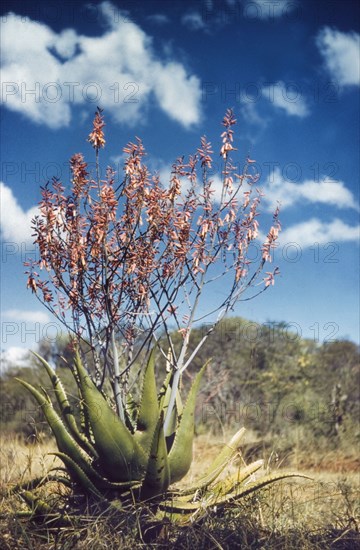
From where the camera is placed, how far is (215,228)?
159 inches

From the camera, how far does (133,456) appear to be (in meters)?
3.61

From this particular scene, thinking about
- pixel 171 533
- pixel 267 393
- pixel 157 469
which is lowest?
pixel 171 533

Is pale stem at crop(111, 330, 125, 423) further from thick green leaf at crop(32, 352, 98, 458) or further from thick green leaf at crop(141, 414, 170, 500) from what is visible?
thick green leaf at crop(141, 414, 170, 500)

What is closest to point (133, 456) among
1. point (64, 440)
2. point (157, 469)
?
point (157, 469)

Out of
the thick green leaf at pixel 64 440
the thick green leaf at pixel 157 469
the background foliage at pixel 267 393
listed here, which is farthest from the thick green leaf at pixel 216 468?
the background foliage at pixel 267 393

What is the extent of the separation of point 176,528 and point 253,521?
0.57 m

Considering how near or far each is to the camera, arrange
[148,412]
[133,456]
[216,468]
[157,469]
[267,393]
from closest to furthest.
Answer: [157,469]
[133,456]
[148,412]
[216,468]
[267,393]

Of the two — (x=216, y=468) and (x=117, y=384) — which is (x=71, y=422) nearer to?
(x=117, y=384)

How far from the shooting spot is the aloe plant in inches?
141

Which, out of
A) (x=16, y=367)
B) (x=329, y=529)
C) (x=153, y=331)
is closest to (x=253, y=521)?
(x=329, y=529)

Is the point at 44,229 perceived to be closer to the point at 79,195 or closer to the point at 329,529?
the point at 79,195

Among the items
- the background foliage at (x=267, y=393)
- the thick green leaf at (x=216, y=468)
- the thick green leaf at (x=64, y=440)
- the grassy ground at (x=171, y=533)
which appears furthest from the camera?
the background foliage at (x=267, y=393)

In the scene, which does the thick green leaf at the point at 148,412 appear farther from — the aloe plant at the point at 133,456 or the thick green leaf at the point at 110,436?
the thick green leaf at the point at 110,436

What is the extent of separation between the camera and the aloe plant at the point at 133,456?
3572 millimetres
